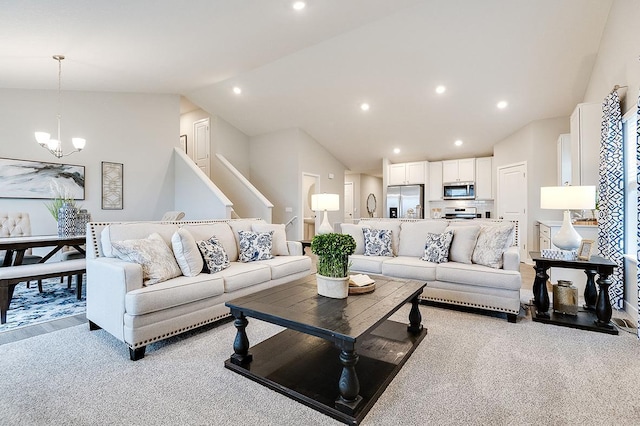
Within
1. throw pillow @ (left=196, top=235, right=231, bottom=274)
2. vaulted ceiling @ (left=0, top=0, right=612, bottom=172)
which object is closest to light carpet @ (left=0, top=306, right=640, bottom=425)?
throw pillow @ (left=196, top=235, right=231, bottom=274)

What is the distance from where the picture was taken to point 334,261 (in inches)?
84.0

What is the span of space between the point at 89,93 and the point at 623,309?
817 centimetres

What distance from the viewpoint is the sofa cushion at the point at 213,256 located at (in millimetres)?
2994

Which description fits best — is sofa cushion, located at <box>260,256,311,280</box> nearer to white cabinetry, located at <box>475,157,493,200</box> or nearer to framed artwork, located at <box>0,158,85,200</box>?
framed artwork, located at <box>0,158,85,200</box>

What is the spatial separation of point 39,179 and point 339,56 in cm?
519

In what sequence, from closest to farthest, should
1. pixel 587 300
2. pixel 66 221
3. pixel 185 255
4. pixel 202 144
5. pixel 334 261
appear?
pixel 334 261, pixel 185 255, pixel 587 300, pixel 66 221, pixel 202 144

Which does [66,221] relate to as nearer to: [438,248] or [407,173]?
[438,248]

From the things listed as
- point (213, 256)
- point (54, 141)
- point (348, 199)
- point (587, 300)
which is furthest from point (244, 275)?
point (348, 199)

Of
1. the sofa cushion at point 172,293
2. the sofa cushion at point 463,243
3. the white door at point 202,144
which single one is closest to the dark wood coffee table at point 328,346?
the sofa cushion at point 172,293

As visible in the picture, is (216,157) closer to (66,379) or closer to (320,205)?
(320,205)

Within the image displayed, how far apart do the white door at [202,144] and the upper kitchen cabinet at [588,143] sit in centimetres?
701

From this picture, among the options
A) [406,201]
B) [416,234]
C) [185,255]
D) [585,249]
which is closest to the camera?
[185,255]

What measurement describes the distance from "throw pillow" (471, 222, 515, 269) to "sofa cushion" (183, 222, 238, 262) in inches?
105

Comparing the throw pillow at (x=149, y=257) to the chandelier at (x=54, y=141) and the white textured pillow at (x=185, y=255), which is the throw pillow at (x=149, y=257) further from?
the chandelier at (x=54, y=141)
